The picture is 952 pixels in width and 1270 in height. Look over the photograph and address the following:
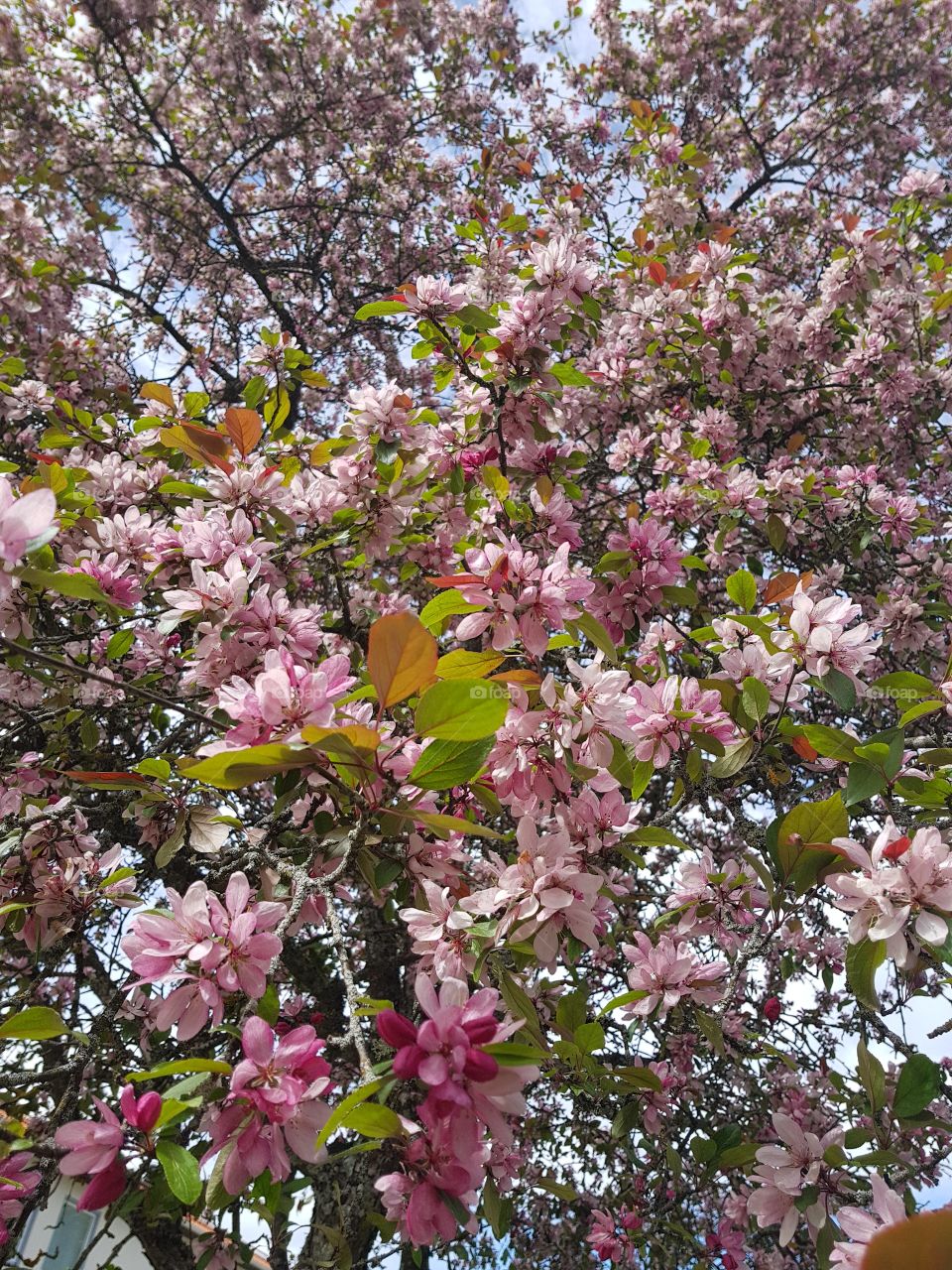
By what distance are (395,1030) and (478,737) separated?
1.17ft

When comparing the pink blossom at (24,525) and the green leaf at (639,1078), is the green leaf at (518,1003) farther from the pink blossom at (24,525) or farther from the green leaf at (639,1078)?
the pink blossom at (24,525)

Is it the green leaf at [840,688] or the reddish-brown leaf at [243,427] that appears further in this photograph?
the reddish-brown leaf at [243,427]

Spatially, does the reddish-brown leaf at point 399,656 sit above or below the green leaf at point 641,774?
above

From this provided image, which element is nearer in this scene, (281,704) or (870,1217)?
(281,704)

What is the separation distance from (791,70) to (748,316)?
16.1ft

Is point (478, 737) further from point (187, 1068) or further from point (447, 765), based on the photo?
point (187, 1068)

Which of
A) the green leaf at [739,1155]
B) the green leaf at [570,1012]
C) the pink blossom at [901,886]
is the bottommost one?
the green leaf at [739,1155]

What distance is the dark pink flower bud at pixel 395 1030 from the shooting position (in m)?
0.83

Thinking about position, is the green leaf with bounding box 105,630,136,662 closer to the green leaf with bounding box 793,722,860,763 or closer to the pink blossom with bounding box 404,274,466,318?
the pink blossom with bounding box 404,274,466,318

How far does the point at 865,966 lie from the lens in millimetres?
1164

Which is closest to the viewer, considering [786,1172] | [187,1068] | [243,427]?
[187,1068]

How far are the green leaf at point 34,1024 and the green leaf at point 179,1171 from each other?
0.23 metres

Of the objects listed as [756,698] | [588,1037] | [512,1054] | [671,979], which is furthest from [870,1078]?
[512,1054]

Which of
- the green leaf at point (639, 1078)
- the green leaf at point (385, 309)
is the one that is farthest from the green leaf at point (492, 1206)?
the green leaf at point (385, 309)
